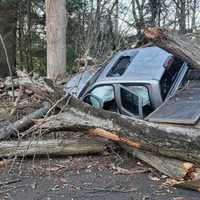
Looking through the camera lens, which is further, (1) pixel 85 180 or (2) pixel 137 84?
(2) pixel 137 84

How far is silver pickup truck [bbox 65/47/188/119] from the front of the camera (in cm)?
731

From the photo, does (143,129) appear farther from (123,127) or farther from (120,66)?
(120,66)

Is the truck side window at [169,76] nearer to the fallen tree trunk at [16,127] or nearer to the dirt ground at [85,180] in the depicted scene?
the dirt ground at [85,180]

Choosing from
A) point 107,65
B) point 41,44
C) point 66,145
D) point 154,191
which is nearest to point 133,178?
point 154,191

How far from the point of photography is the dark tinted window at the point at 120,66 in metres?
8.08

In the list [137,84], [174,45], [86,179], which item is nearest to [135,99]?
[137,84]

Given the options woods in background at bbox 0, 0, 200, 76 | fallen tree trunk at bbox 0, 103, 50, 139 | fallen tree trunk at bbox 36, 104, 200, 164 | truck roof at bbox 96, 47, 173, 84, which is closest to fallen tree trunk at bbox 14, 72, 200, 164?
fallen tree trunk at bbox 36, 104, 200, 164

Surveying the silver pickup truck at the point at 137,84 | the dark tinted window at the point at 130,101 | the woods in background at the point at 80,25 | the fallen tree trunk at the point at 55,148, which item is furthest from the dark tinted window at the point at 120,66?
the woods in background at the point at 80,25

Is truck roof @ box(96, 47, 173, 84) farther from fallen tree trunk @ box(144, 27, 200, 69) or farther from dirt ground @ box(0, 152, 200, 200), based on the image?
dirt ground @ box(0, 152, 200, 200)

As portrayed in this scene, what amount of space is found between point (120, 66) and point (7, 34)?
9955 mm

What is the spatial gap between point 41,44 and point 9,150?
12008 mm

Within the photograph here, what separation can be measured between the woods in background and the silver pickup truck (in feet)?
25.6

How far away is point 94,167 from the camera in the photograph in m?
6.41

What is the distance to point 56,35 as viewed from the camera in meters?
11.9
